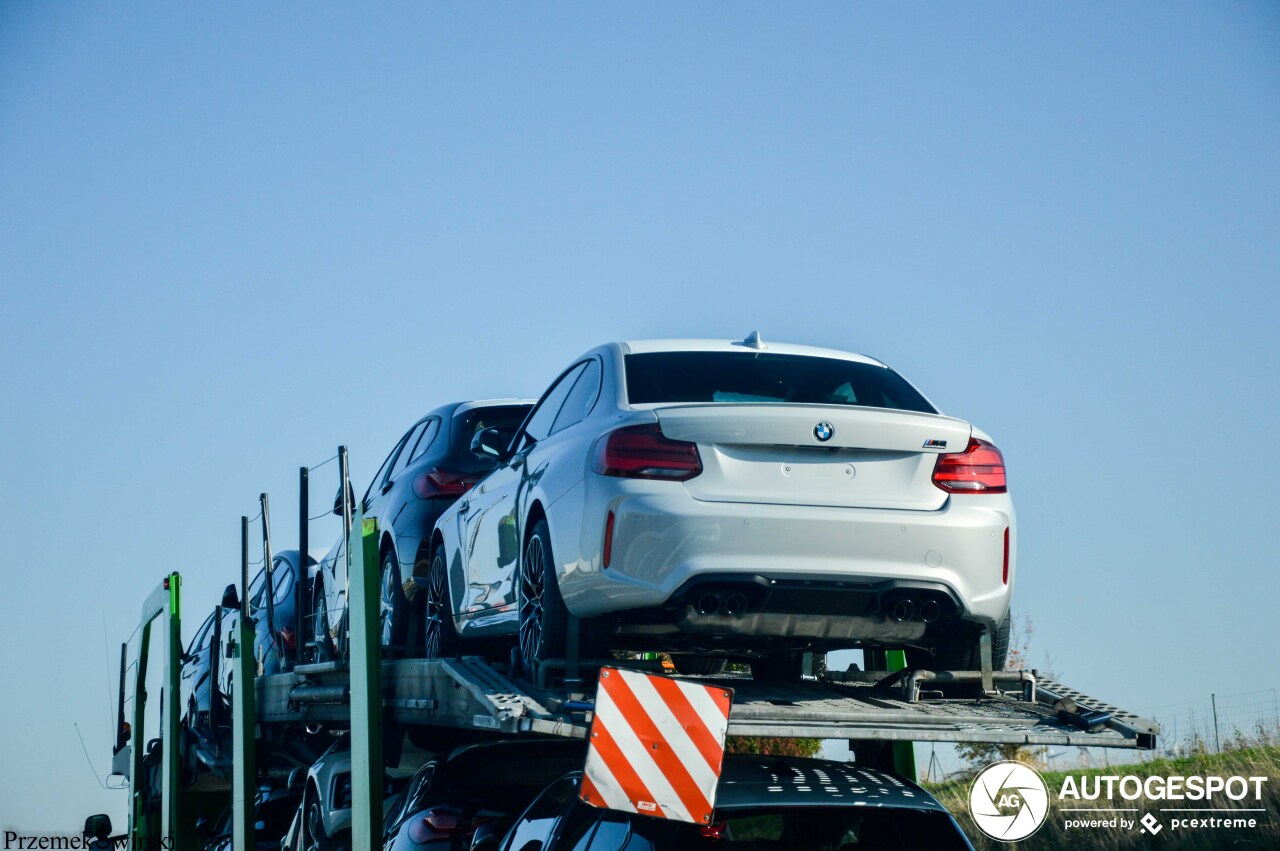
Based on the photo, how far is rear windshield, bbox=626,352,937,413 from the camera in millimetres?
6527

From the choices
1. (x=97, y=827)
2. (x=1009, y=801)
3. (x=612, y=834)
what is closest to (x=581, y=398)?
(x=612, y=834)

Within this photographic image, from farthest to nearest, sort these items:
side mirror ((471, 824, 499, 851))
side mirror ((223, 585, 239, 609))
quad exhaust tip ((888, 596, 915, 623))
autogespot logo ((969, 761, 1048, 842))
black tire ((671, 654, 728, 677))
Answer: side mirror ((223, 585, 239, 609)) < black tire ((671, 654, 728, 677)) < autogespot logo ((969, 761, 1048, 842)) < side mirror ((471, 824, 499, 851)) < quad exhaust tip ((888, 596, 915, 623))

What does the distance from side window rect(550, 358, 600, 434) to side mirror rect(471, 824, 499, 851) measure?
5.74ft

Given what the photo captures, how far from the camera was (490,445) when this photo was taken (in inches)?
302

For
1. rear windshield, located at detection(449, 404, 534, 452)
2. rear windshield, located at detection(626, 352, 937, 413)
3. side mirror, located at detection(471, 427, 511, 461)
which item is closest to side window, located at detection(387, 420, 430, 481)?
rear windshield, located at detection(449, 404, 534, 452)

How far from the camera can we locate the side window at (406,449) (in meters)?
10.2

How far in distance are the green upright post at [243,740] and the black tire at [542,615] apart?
370cm

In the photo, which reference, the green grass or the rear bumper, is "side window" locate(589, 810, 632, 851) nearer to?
the rear bumper

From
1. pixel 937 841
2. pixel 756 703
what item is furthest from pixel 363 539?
pixel 937 841

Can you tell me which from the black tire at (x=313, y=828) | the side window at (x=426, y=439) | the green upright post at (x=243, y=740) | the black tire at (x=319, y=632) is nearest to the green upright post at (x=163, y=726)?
the black tire at (x=319, y=632)

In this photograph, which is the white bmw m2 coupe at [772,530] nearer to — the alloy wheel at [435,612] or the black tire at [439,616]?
the black tire at [439,616]

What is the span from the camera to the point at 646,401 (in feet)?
20.5

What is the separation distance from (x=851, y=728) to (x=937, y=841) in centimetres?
50

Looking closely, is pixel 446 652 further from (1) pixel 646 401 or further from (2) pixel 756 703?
(2) pixel 756 703
